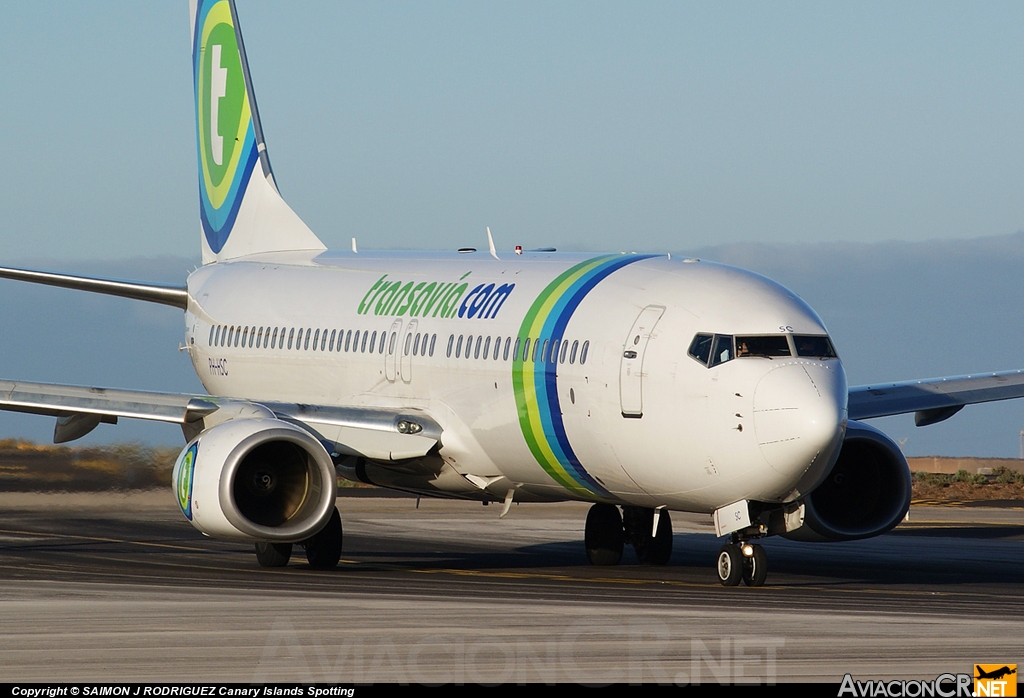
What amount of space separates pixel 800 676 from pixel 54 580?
10201 millimetres

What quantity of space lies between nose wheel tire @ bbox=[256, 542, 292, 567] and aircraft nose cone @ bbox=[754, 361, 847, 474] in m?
7.10

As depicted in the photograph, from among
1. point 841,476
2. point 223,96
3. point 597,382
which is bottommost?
point 841,476

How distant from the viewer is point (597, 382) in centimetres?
1825

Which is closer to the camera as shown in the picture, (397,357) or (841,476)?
(841,476)

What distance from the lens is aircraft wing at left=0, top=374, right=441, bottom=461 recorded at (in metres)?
21.0

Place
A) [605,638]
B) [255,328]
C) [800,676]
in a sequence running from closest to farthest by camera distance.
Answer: [800,676], [605,638], [255,328]

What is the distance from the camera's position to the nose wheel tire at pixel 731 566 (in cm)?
1758

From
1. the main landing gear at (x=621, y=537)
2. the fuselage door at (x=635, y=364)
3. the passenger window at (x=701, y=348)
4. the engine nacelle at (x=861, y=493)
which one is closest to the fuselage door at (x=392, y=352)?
the main landing gear at (x=621, y=537)

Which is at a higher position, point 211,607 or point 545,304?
point 545,304

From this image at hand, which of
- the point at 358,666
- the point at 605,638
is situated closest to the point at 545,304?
the point at 605,638

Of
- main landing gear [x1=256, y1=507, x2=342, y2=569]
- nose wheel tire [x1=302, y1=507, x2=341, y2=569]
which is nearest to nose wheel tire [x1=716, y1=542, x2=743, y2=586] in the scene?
main landing gear [x1=256, y1=507, x2=342, y2=569]

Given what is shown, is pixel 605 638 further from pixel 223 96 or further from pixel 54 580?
pixel 223 96

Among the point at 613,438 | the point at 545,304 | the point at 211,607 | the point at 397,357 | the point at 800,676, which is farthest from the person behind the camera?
the point at 397,357

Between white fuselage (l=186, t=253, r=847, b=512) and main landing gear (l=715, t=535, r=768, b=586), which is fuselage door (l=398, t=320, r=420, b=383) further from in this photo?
main landing gear (l=715, t=535, r=768, b=586)
